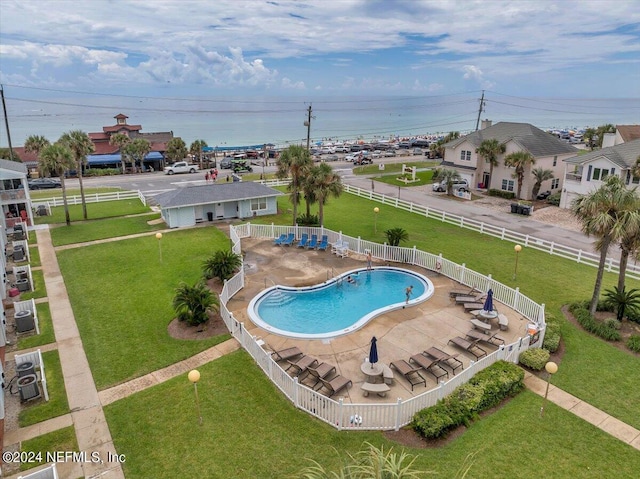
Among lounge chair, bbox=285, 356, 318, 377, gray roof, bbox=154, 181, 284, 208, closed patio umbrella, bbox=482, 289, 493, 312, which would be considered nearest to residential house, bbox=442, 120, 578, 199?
gray roof, bbox=154, 181, 284, 208

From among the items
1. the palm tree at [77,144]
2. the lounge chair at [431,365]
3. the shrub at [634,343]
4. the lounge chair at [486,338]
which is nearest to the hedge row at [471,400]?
the lounge chair at [431,365]

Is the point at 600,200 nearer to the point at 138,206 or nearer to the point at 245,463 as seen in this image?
the point at 245,463

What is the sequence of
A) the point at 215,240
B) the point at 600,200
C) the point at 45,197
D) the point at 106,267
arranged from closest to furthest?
the point at 600,200, the point at 106,267, the point at 215,240, the point at 45,197

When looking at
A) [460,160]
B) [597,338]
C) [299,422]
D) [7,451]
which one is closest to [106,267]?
[7,451]

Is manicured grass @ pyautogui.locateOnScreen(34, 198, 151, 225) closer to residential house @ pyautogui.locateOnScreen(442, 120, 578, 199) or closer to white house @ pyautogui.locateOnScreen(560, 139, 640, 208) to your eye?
residential house @ pyautogui.locateOnScreen(442, 120, 578, 199)

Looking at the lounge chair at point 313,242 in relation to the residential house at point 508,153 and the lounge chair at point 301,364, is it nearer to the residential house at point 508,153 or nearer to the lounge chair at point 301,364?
the lounge chair at point 301,364

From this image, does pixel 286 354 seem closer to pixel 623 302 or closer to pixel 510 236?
pixel 623 302
